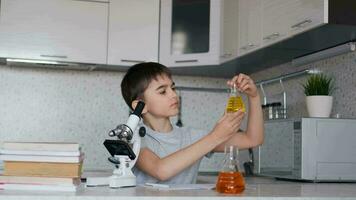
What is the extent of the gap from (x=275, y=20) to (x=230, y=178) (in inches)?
44.4

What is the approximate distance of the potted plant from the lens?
81.0 inches

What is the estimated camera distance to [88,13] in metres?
2.86

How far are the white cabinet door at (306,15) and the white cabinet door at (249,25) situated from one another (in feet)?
1.08

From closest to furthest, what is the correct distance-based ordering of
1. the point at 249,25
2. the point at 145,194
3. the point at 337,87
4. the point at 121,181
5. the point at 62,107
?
the point at 145,194, the point at 121,181, the point at 337,87, the point at 249,25, the point at 62,107

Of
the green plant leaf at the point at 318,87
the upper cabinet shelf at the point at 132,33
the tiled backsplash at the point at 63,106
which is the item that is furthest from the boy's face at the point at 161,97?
Result: the tiled backsplash at the point at 63,106

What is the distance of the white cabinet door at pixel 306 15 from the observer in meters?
1.75

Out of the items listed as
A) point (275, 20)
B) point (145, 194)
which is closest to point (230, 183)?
point (145, 194)

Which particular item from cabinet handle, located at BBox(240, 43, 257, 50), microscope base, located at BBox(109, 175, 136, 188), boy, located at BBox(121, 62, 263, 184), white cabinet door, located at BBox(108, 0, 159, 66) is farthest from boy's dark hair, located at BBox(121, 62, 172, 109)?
white cabinet door, located at BBox(108, 0, 159, 66)

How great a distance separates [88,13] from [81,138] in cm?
76

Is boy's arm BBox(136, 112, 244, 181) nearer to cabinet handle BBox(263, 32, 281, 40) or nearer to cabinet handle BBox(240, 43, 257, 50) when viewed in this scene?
cabinet handle BBox(263, 32, 281, 40)

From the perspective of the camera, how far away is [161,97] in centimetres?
158

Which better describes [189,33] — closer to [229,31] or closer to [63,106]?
[229,31]

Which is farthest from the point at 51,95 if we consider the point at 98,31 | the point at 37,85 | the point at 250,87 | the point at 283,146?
the point at 250,87

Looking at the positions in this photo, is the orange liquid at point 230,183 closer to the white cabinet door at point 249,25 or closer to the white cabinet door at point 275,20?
the white cabinet door at point 275,20
